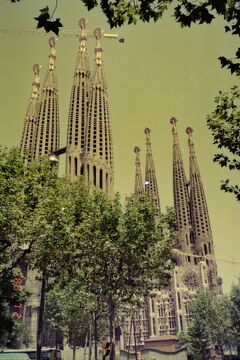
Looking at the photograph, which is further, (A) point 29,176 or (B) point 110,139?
(B) point 110,139

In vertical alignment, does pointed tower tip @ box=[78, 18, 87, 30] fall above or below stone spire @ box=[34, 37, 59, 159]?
above

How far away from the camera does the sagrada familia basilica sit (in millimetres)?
98500

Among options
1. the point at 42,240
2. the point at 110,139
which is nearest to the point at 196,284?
the point at 110,139

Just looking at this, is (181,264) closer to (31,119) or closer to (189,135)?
(189,135)

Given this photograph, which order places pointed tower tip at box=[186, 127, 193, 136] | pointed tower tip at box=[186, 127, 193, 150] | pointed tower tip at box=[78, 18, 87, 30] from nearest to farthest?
pointed tower tip at box=[78, 18, 87, 30]
pointed tower tip at box=[186, 127, 193, 150]
pointed tower tip at box=[186, 127, 193, 136]

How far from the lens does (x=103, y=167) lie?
322 feet

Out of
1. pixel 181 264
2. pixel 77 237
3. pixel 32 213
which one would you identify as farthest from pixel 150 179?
pixel 32 213

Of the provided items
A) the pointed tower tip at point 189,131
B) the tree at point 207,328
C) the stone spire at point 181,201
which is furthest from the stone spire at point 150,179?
the tree at point 207,328

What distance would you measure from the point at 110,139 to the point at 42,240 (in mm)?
83191

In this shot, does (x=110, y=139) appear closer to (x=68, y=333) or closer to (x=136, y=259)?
(x=68, y=333)

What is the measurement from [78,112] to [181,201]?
5115 cm

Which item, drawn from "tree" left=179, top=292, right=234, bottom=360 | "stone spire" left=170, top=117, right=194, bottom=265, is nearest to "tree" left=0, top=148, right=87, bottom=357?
"tree" left=179, top=292, right=234, bottom=360

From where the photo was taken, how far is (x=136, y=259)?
29.8 meters

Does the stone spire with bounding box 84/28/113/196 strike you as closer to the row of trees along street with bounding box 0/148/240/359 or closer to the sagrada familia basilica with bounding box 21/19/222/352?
the sagrada familia basilica with bounding box 21/19/222/352
